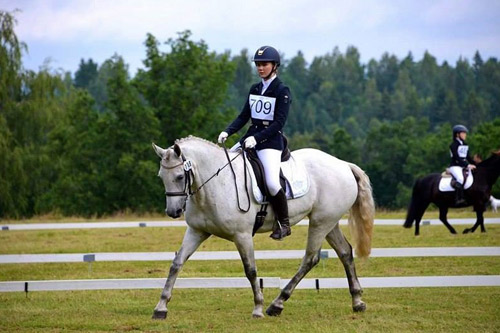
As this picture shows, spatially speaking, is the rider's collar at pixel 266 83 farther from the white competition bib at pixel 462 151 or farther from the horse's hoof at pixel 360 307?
the white competition bib at pixel 462 151

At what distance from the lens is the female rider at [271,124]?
9.62 metres

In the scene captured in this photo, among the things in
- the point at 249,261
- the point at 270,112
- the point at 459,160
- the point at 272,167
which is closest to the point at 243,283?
the point at 249,261

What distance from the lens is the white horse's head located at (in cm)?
883

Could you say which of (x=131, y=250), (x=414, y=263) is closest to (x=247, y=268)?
(x=414, y=263)

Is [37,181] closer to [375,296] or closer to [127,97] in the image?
[127,97]

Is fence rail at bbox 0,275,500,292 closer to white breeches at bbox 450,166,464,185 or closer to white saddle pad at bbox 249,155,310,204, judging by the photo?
white saddle pad at bbox 249,155,310,204

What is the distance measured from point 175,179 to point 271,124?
148 cm

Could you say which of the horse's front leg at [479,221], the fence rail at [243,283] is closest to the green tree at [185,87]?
the horse's front leg at [479,221]

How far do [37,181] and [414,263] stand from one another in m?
34.9

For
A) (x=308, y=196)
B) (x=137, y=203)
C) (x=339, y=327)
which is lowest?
(x=137, y=203)

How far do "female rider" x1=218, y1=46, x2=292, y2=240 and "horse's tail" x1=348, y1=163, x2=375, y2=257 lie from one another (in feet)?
4.53

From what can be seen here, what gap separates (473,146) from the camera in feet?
227

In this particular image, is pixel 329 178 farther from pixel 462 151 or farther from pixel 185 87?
pixel 185 87

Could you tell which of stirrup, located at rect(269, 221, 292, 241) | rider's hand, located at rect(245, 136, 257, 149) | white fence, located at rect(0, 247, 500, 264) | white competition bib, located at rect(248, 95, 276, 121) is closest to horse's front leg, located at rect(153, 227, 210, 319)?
stirrup, located at rect(269, 221, 292, 241)
